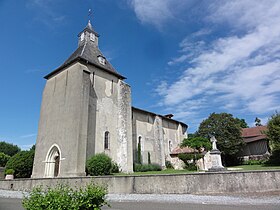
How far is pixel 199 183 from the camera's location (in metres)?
11.0

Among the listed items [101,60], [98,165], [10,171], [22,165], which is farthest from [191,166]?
[10,171]

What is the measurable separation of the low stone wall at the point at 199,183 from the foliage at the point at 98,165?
4.59 meters

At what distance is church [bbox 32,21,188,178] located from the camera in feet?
62.3

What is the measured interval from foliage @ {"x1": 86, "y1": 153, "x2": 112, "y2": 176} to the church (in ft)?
2.02

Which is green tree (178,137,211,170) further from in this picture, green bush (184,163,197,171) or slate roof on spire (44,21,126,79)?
slate roof on spire (44,21,126,79)

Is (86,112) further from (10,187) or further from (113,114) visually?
(10,187)

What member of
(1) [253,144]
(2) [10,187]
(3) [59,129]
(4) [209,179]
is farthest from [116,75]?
(1) [253,144]

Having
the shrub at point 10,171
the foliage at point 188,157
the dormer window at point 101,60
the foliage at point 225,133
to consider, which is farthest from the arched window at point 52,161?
the foliage at point 225,133

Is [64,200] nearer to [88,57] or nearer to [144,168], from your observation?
[88,57]

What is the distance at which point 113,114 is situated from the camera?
2408 cm

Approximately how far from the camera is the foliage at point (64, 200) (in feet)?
12.5

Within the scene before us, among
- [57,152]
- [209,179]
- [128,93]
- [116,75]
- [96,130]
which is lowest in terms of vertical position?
[209,179]

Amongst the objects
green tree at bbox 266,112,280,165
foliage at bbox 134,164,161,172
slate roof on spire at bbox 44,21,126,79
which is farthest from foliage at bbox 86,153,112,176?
green tree at bbox 266,112,280,165

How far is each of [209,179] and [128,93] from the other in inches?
670
